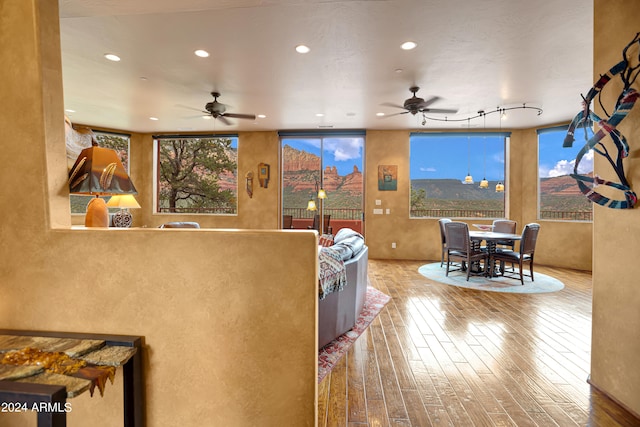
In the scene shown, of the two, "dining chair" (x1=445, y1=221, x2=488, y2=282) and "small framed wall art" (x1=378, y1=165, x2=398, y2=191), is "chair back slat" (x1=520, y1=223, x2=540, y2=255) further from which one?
"small framed wall art" (x1=378, y1=165, x2=398, y2=191)

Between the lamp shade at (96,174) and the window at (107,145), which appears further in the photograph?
the window at (107,145)

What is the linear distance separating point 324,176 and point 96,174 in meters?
6.23

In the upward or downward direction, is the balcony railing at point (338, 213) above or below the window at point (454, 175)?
below

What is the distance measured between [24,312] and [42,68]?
1148mm

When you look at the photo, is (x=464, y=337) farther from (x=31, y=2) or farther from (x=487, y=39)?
(x=31, y=2)

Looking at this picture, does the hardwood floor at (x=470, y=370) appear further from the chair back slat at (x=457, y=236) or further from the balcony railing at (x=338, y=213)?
the balcony railing at (x=338, y=213)

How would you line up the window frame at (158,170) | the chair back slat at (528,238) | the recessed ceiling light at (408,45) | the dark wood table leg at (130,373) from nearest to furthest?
1. the dark wood table leg at (130,373)
2. the recessed ceiling light at (408,45)
3. the chair back slat at (528,238)
4. the window frame at (158,170)

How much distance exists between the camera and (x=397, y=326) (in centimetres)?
310

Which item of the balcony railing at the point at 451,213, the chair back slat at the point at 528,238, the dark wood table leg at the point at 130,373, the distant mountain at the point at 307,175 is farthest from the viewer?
the distant mountain at the point at 307,175

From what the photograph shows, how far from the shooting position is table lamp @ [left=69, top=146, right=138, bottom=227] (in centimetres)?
150

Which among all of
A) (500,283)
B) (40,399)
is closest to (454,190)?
(500,283)

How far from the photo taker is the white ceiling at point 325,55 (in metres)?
2.58

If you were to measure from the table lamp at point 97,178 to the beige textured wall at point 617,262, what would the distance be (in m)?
2.89

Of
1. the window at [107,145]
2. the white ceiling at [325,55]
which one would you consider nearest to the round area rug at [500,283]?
the white ceiling at [325,55]
